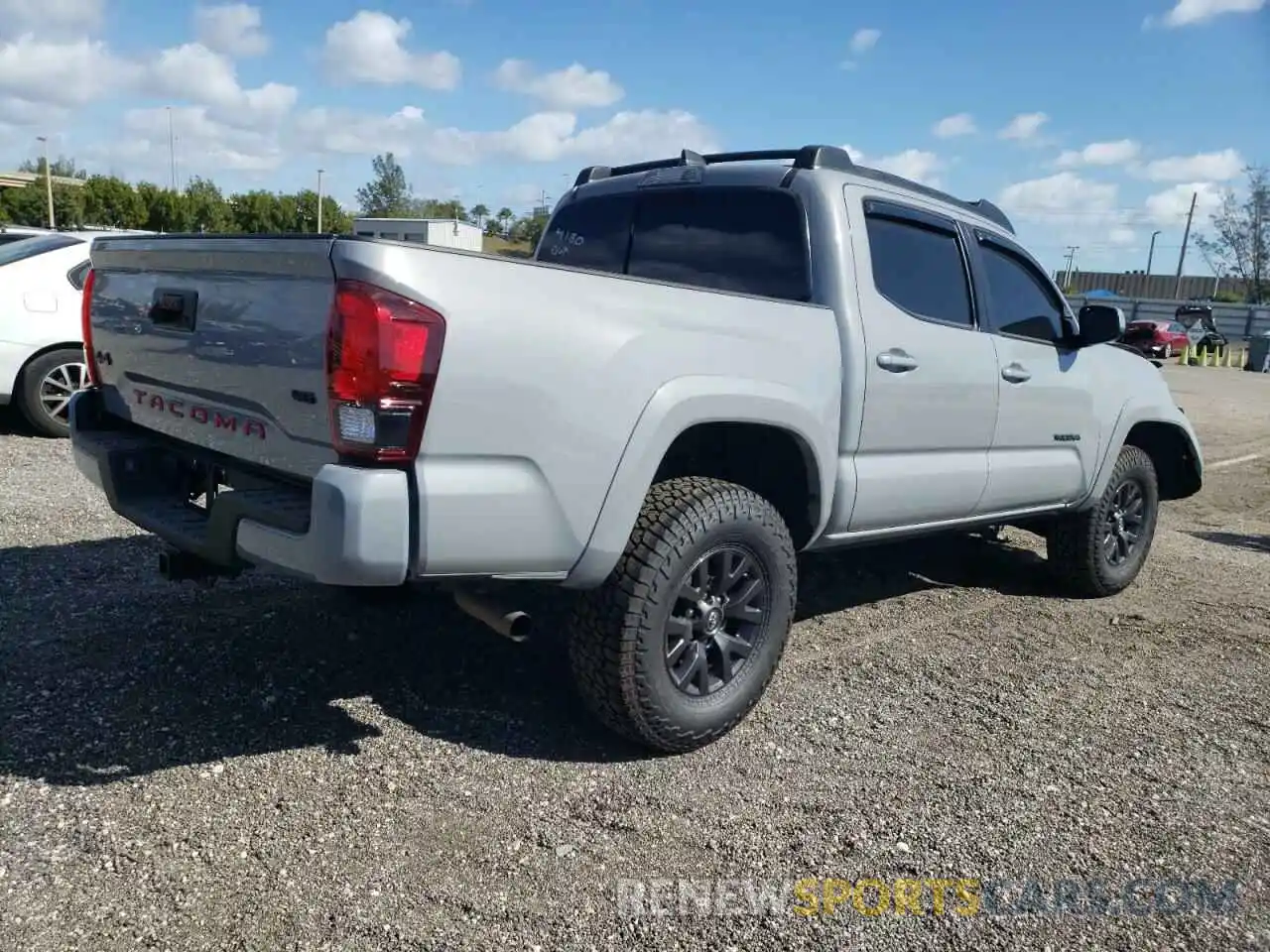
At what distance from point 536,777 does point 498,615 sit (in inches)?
23.7

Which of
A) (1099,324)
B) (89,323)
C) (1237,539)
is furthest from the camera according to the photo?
(1237,539)

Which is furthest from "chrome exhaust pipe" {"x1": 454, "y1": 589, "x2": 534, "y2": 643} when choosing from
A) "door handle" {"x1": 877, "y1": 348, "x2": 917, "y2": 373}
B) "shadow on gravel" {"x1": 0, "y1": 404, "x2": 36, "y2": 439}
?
"shadow on gravel" {"x1": 0, "y1": 404, "x2": 36, "y2": 439}

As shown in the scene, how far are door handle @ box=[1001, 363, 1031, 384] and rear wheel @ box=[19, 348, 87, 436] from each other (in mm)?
6311

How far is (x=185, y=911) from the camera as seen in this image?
2.49 meters

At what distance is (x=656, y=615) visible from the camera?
3.19m

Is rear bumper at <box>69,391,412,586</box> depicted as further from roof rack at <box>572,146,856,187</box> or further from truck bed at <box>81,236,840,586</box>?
roof rack at <box>572,146,856,187</box>

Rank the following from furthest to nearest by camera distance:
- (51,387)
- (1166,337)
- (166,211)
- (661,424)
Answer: (166,211), (1166,337), (51,387), (661,424)

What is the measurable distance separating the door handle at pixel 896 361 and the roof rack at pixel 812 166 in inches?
28.6

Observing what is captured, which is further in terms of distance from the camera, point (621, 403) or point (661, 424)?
point (661, 424)

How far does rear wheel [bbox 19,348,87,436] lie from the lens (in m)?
7.66

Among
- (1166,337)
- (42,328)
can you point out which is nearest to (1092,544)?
(42,328)

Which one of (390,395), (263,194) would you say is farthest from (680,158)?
(263,194)

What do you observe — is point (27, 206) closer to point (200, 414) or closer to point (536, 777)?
point (200, 414)

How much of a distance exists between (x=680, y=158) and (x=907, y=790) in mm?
2626
